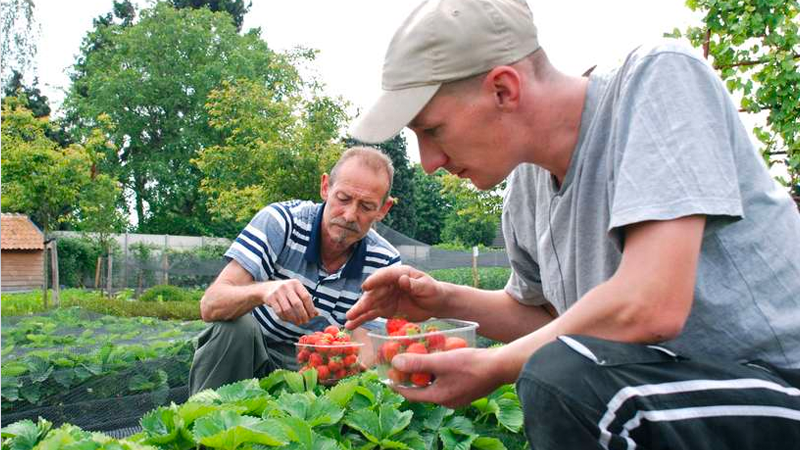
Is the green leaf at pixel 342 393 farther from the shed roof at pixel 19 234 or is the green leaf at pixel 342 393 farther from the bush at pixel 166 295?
the shed roof at pixel 19 234

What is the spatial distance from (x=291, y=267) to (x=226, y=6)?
39592 mm

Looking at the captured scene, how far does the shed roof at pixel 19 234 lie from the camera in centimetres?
2602

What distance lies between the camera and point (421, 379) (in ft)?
5.61

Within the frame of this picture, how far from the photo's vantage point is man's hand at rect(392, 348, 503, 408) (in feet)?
5.24

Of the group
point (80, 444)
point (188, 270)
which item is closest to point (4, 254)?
point (188, 270)

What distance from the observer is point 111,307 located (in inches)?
560

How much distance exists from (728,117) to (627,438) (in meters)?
0.68

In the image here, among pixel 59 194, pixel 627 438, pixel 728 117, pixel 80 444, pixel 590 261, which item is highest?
pixel 728 117

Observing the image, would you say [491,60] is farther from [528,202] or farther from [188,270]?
[188,270]

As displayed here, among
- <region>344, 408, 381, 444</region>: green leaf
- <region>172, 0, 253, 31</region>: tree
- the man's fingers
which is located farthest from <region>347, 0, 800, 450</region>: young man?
<region>172, 0, 253, 31</region>: tree

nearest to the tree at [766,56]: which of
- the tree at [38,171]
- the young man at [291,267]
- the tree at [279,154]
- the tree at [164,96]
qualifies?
the young man at [291,267]

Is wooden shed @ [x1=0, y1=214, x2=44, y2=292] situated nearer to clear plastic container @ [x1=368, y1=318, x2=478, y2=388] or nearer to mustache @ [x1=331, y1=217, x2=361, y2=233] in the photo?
mustache @ [x1=331, y1=217, x2=361, y2=233]

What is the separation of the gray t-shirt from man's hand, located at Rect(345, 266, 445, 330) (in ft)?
2.26

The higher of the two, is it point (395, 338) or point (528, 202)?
point (528, 202)
